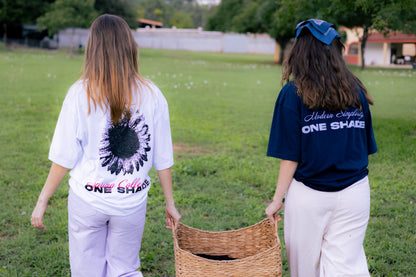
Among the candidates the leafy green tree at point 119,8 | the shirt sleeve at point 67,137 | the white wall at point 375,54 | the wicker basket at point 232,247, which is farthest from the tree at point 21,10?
the shirt sleeve at point 67,137

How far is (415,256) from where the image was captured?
4.08m

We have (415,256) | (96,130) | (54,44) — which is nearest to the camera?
(96,130)

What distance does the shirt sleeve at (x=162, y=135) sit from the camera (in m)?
2.48

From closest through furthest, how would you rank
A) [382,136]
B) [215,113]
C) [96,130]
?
[96,130], [382,136], [215,113]

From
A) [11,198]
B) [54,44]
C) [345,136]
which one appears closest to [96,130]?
[345,136]

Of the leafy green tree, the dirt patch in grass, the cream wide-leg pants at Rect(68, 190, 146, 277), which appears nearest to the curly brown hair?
the cream wide-leg pants at Rect(68, 190, 146, 277)

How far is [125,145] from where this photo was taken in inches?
94.6

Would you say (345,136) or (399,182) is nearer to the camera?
(345,136)

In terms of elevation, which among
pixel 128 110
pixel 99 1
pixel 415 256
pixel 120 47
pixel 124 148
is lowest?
pixel 415 256

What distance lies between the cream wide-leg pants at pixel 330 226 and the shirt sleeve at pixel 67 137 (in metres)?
1.19

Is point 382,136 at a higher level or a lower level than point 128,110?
lower

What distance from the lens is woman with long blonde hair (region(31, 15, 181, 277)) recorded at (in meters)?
2.31

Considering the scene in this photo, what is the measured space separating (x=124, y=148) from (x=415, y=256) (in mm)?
2985

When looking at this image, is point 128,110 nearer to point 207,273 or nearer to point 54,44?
point 207,273
